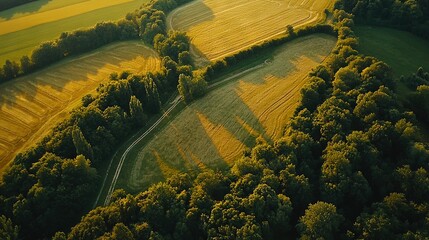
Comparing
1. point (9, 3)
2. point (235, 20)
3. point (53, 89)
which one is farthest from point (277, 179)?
point (9, 3)

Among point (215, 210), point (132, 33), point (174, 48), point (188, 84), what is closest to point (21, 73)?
point (132, 33)

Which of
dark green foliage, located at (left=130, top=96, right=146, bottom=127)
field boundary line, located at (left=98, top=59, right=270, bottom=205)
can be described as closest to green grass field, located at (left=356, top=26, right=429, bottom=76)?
field boundary line, located at (left=98, top=59, right=270, bottom=205)

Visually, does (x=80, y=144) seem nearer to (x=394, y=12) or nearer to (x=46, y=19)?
(x=46, y=19)

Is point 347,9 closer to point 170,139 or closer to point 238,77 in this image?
point 238,77

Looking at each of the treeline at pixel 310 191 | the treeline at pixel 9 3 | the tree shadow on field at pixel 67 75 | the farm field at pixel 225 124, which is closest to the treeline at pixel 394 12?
the farm field at pixel 225 124

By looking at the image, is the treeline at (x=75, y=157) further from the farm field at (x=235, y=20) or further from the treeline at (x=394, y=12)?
the treeline at (x=394, y=12)

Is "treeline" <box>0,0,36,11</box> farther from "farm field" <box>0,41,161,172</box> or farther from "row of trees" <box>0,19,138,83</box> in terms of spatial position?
"farm field" <box>0,41,161,172</box>
